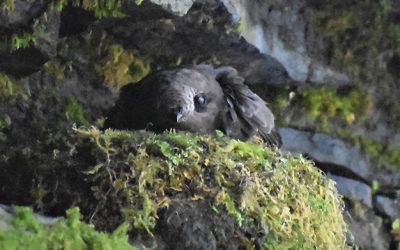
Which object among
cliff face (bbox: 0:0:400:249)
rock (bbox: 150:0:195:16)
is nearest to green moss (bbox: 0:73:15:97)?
cliff face (bbox: 0:0:400:249)

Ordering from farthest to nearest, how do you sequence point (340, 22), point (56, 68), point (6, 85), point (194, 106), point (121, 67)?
point (340, 22)
point (121, 67)
point (56, 68)
point (6, 85)
point (194, 106)

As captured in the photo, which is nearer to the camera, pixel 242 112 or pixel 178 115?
pixel 178 115

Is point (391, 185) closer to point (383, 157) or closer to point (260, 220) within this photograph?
point (383, 157)

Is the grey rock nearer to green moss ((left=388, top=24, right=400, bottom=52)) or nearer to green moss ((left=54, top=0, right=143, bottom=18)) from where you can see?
green moss ((left=388, top=24, right=400, bottom=52))

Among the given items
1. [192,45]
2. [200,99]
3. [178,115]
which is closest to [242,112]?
[200,99]

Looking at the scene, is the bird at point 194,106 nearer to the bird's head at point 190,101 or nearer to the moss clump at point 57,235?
the bird's head at point 190,101

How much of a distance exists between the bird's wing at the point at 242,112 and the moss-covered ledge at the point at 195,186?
29cm

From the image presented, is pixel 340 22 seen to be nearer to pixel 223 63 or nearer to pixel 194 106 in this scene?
pixel 223 63

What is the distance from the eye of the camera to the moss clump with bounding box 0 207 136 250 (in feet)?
4.18

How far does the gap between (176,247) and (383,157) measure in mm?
1442

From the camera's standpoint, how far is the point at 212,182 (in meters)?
1.59

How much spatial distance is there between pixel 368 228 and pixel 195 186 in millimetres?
1268

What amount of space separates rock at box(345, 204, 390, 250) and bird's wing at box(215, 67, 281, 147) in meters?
0.65

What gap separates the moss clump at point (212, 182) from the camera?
153 centimetres
